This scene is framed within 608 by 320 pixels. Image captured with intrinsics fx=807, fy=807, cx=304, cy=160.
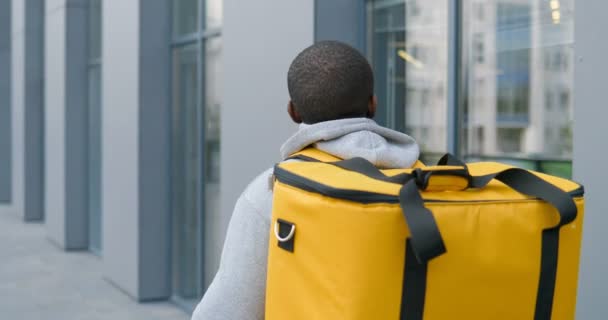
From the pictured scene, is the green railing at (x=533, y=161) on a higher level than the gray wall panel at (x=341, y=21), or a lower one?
lower

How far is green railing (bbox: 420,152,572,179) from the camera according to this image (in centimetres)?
386

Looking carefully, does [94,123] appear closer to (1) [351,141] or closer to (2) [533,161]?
(2) [533,161]

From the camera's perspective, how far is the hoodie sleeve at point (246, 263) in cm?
172

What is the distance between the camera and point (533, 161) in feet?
13.7

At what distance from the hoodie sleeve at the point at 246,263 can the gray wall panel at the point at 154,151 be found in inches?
235

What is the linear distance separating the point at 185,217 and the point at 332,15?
10.9ft

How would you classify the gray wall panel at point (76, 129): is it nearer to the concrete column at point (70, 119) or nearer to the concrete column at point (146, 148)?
the concrete column at point (70, 119)

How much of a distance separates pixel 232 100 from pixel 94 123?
565 cm

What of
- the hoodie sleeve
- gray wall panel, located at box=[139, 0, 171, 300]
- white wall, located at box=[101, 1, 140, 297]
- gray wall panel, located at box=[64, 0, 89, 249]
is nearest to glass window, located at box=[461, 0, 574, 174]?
the hoodie sleeve

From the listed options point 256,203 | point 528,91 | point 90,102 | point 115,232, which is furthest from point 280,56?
point 90,102

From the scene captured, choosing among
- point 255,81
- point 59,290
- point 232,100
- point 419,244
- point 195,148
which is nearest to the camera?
point 419,244
